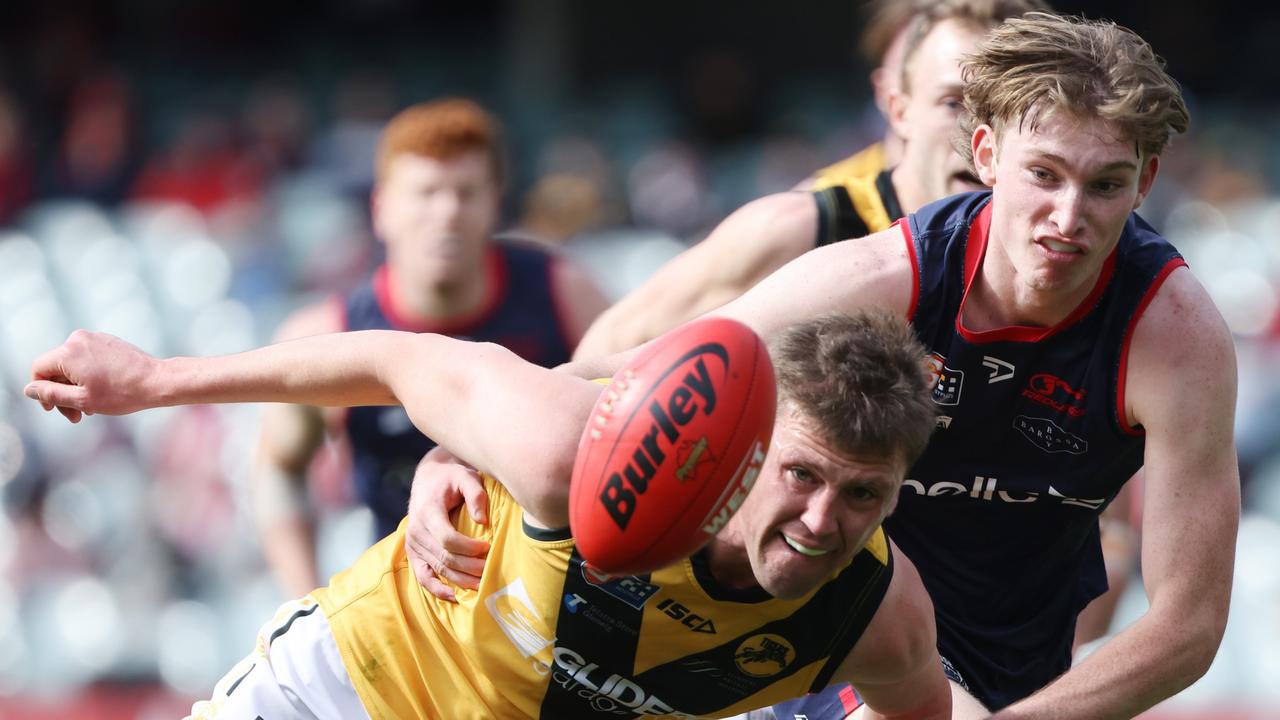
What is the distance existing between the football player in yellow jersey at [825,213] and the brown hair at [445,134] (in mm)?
1587

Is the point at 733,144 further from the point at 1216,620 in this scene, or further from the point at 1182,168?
the point at 1216,620

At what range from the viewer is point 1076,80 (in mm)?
3262

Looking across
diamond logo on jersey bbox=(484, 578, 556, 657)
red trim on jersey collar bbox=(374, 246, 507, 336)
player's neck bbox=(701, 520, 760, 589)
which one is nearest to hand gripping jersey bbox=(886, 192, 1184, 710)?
player's neck bbox=(701, 520, 760, 589)

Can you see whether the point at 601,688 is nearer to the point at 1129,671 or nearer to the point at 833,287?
the point at 833,287

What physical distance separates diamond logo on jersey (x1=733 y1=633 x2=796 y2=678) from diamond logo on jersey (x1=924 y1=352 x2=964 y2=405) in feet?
2.12

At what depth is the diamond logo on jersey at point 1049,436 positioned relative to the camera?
3.61 meters

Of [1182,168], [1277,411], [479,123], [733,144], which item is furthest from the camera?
[733,144]

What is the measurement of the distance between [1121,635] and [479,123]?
3.33m

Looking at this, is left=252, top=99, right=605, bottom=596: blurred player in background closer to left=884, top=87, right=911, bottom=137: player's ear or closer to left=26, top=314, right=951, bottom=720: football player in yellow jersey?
left=884, top=87, right=911, bottom=137: player's ear

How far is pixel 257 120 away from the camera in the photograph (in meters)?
12.6

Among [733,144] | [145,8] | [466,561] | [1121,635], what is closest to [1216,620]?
[1121,635]

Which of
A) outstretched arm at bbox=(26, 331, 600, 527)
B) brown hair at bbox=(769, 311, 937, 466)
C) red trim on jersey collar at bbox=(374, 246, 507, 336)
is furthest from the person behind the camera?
red trim on jersey collar at bbox=(374, 246, 507, 336)

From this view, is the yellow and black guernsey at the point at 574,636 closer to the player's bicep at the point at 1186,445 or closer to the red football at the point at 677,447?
the red football at the point at 677,447

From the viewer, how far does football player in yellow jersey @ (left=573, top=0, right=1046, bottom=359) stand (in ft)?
14.5
